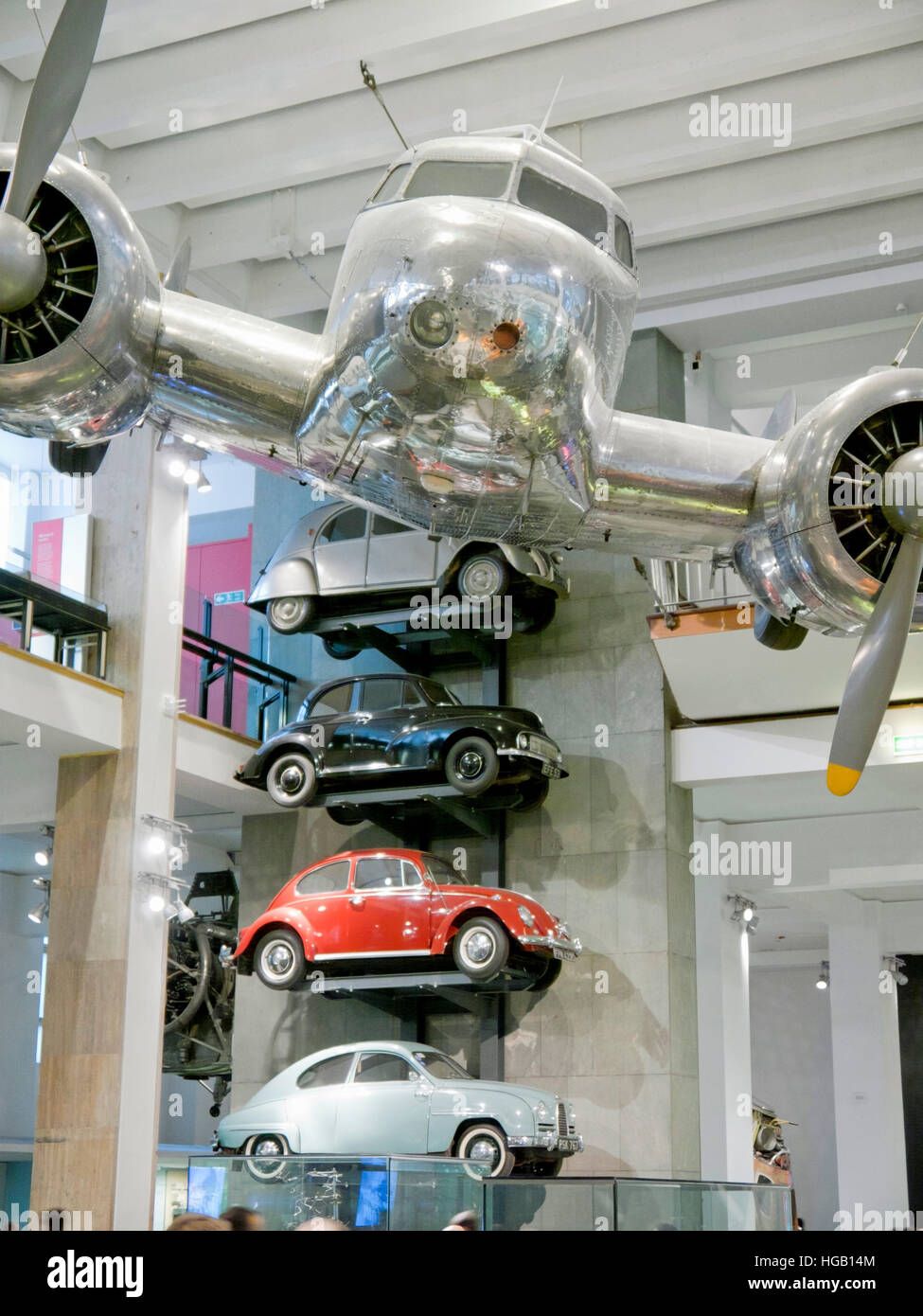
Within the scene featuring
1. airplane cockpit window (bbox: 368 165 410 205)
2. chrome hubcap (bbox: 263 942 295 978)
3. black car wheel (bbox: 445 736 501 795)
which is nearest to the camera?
airplane cockpit window (bbox: 368 165 410 205)

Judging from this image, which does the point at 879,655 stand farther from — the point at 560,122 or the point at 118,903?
the point at 118,903

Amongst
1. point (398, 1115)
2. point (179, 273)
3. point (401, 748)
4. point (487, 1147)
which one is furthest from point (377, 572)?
point (179, 273)

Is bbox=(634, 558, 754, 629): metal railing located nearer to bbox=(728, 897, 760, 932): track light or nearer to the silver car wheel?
the silver car wheel

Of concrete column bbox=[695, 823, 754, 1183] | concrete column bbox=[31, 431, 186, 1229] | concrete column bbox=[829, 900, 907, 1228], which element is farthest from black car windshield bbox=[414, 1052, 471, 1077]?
concrete column bbox=[829, 900, 907, 1228]

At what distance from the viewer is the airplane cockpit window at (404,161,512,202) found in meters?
6.14

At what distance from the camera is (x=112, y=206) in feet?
18.4

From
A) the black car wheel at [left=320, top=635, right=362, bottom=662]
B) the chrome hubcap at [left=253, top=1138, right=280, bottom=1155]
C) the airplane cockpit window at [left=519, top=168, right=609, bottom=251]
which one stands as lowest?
the chrome hubcap at [left=253, top=1138, right=280, bottom=1155]

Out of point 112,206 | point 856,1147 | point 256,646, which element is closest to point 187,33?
point 112,206

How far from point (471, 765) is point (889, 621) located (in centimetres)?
667

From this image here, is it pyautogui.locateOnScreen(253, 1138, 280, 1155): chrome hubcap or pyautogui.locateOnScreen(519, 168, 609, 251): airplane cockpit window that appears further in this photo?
pyautogui.locateOnScreen(253, 1138, 280, 1155): chrome hubcap

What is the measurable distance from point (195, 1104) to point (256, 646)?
921cm

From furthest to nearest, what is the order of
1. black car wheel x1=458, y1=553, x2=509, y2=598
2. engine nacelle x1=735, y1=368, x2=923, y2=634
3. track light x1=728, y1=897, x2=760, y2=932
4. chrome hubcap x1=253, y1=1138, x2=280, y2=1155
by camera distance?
track light x1=728, y1=897, x2=760, y2=932 < black car wheel x1=458, y1=553, x2=509, y2=598 < chrome hubcap x1=253, y1=1138, x2=280, y2=1155 < engine nacelle x1=735, y1=368, x2=923, y2=634

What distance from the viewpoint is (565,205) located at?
6348 mm

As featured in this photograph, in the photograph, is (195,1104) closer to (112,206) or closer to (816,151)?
(816,151)
